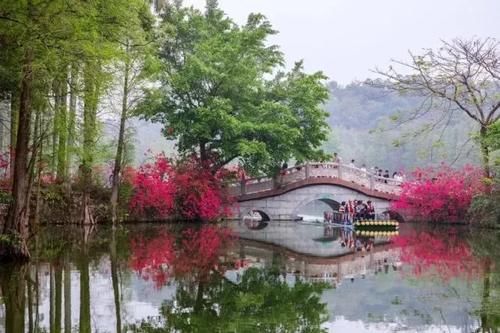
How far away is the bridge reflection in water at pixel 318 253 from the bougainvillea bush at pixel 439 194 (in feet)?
17.3

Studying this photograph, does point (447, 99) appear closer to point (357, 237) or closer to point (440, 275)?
point (357, 237)

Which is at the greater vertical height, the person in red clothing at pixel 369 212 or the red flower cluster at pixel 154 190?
the red flower cluster at pixel 154 190

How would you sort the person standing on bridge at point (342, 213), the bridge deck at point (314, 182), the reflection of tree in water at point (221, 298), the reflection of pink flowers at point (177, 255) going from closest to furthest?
the reflection of tree in water at point (221, 298) → the reflection of pink flowers at point (177, 255) → the person standing on bridge at point (342, 213) → the bridge deck at point (314, 182)

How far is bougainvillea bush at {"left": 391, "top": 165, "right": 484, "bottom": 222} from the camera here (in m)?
26.6

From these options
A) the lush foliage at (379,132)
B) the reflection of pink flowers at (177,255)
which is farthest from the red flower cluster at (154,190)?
the lush foliage at (379,132)

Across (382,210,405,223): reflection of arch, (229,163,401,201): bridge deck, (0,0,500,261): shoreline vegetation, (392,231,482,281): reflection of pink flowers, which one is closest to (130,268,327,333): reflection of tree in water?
(392,231,482,281): reflection of pink flowers

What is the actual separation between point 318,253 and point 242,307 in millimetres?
7496

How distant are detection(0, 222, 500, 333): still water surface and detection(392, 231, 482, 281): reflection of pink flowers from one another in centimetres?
3

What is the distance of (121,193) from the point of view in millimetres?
24062

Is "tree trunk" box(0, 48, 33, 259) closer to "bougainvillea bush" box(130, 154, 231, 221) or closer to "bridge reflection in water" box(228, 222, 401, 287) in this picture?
"bridge reflection in water" box(228, 222, 401, 287)

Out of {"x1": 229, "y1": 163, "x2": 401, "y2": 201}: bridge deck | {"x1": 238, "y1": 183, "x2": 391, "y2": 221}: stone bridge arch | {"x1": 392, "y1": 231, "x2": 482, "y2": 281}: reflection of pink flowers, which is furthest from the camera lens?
{"x1": 238, "y1": 183, "x2": 391, "y2": 221}: stone bridge arch

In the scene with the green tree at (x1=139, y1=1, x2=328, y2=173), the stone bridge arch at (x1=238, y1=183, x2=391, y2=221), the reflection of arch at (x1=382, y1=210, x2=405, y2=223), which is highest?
the green tree at (x1=139, y1=1, x2=328, y2=173)

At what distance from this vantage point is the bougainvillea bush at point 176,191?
24647mm

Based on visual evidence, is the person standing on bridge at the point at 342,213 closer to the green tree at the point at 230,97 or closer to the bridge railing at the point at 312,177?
the bridge railing at the point at 312,177
